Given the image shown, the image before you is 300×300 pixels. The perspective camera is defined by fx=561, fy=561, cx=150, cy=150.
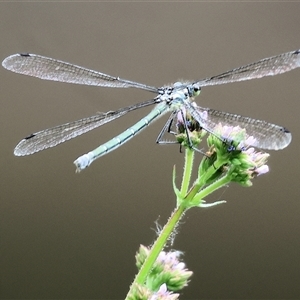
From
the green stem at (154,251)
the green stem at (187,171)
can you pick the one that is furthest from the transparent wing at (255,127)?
the green stem at (154,251)

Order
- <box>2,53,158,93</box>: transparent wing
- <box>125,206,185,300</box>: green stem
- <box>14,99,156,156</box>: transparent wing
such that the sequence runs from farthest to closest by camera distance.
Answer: <box>2,53,158,93</box>: transparent wing < <box>14,99,156,156</box>: transparent wing < <box>125,206,185,300</box>: green stem

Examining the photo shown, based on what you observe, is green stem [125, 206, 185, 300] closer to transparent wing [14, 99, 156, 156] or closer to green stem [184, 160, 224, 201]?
green stem [184, 160, 224, 201]

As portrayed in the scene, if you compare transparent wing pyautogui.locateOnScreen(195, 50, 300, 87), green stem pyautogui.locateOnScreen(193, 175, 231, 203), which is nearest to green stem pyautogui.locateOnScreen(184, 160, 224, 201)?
green stem pyautogui.locateOnScreen(193, 175, 231, 203)

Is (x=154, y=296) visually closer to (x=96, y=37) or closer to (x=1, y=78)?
(x=96, y=37)

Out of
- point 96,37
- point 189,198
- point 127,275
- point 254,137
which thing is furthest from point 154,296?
point 127,275

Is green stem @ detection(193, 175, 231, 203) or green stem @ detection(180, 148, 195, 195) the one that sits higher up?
green stem @ detection(180, 148, 195, 195)

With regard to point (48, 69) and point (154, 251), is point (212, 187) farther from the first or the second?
point (48, 69)

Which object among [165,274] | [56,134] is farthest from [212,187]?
[56,134]
